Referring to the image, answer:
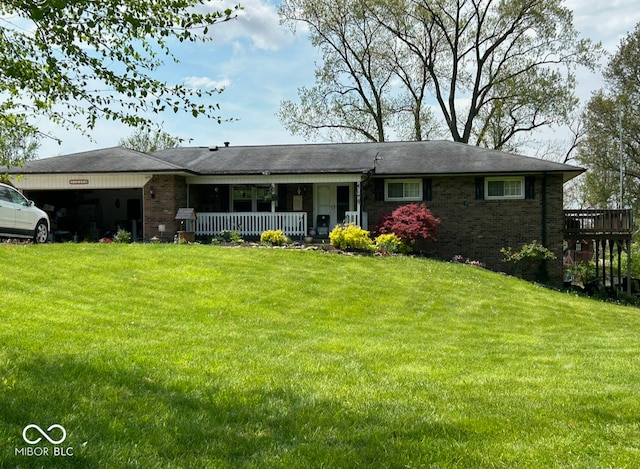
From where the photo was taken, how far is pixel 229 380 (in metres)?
5.68

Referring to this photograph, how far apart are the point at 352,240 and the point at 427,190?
516 cm

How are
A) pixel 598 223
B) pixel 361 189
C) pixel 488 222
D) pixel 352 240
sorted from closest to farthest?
pixel 352 240 < pixel 488 222 < pixel 598 223 < pixel 361 189

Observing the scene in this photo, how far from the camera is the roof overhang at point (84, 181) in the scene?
21797 mm

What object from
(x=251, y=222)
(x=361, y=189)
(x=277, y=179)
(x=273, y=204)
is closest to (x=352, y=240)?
(x=361, y=189)

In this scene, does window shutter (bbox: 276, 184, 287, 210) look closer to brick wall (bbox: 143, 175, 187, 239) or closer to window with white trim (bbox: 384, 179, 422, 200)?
window with white trim (bbox: 384, 179, 422, 200)

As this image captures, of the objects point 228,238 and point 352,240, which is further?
point 228,238

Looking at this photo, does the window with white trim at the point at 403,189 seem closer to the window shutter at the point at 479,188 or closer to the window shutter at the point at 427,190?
the window shutter at the point at 427,190

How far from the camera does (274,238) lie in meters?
20.3

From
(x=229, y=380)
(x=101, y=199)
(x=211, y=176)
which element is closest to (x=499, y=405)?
(x=229, y=380)

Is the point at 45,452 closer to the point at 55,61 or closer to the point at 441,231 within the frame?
the point at 55,61

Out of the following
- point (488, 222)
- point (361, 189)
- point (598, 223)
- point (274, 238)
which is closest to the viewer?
point (274, 238)

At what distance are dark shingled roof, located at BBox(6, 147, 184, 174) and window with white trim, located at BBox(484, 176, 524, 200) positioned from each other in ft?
38.8

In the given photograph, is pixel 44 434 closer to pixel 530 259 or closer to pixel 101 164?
pixel 530 259

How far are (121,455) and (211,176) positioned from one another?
19.6 meters
